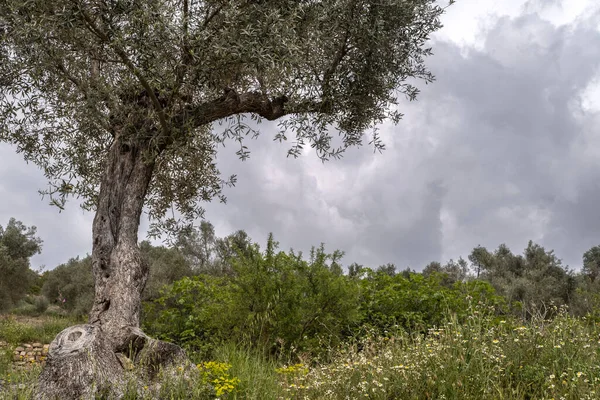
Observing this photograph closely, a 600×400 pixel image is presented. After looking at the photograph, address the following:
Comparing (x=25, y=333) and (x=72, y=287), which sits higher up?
(x=72, y=287)

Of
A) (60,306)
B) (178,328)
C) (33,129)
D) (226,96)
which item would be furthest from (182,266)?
(226,96)

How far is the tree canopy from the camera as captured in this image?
9.23 meters

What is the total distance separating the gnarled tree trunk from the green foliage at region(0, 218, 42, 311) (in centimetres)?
2216

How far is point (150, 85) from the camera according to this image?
9.73 meters

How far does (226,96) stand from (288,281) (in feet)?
14.5

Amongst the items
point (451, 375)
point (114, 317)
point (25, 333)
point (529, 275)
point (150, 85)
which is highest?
point (529, 275)

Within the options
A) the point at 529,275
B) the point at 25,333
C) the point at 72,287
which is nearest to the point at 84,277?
the point at 72,287

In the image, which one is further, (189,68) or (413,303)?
(413,303)

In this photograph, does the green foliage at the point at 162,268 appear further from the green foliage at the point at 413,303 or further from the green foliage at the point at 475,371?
the green foliage at the point at 475,371

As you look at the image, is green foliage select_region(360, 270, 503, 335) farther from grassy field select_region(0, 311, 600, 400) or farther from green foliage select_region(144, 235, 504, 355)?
grassy field select_region(0, 311, 600, 400)

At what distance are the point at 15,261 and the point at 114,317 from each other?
937 inches

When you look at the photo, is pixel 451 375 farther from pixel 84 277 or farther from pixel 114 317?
pixel 84 277

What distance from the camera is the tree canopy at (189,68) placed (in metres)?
9.23

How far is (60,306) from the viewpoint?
33844 millimetres
